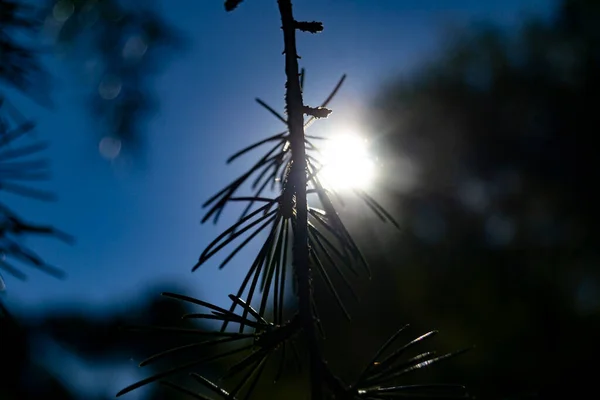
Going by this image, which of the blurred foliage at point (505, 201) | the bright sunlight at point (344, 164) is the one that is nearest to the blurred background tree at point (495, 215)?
the blurred foliage at point (505, 201)

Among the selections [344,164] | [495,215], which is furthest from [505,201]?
[344,164]

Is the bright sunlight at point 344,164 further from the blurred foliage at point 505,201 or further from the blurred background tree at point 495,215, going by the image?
the blurred foliage at point 505,201

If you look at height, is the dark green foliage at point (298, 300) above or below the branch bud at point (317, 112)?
below

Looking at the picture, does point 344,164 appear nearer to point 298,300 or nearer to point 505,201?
point 298,300

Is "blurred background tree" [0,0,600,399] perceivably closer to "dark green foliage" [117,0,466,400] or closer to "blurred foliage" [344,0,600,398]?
"blurred foliage" [344,0,600,398]

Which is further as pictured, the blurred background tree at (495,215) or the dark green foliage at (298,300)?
the blurred background tree at (495,215)
